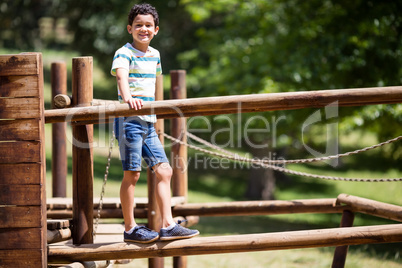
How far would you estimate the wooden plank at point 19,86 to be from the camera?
298cm

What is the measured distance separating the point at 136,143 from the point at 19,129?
749 mm

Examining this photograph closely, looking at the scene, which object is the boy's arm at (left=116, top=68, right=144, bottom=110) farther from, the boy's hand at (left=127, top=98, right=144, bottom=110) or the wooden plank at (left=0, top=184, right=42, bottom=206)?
the wooden plank at (left=0, top=184, right=42, bottom=206)

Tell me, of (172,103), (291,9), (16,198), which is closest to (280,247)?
(172,103)

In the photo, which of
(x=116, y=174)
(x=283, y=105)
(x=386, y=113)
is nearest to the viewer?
(x=283, y=105)

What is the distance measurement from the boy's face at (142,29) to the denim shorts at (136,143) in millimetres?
529

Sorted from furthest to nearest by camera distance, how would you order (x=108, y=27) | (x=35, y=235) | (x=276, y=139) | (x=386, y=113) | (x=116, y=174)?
(x=108, y=27), (x=116, y=174), (x=276, y=139), (x=386, y=113), (x=35, y=235)

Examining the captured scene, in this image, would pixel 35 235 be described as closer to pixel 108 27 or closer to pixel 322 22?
pixel 322 22

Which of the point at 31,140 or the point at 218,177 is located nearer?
the point at 31,140

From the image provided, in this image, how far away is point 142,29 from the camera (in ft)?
11.0

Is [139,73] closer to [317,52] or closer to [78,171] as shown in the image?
[78,171]

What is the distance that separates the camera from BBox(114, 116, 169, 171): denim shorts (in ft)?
10.9

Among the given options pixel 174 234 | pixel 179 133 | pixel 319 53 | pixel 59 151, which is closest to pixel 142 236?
pixel 174 234

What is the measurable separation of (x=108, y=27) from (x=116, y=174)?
15.8 ft

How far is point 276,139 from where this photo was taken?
1052 cm
